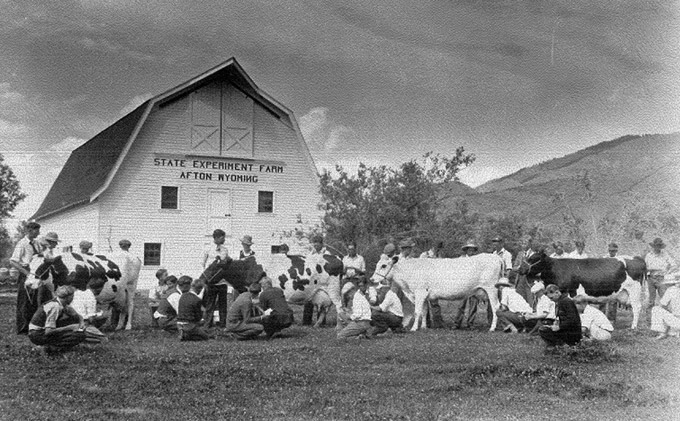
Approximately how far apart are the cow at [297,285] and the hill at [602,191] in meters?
4.52

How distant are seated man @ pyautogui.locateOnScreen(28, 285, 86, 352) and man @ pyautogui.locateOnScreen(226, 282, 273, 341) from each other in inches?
102

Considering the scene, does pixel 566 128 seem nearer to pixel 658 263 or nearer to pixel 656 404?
pixel 658 263

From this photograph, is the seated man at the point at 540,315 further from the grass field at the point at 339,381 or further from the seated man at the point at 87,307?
the seated man at the point at 87,307

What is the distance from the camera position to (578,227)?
1922 cm

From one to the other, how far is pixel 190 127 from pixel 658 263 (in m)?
10.7

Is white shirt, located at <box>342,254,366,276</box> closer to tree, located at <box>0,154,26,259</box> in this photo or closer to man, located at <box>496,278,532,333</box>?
man, located at <box>496,278,532,333</box>

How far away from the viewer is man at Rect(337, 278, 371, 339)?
1073 centimetres

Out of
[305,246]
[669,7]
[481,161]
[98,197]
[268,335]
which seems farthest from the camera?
[98,197]

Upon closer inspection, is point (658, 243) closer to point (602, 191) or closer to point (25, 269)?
point (602, 191)

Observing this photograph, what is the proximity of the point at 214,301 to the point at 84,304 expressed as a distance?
102 inches

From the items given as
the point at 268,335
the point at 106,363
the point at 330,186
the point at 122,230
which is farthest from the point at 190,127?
the point at 106,363

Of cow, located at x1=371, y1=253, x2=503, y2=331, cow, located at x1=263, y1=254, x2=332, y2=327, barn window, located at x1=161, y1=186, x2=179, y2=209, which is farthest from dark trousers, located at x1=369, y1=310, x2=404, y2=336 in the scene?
barn window, located at x1=161, y1=186, x2=179, y2=209

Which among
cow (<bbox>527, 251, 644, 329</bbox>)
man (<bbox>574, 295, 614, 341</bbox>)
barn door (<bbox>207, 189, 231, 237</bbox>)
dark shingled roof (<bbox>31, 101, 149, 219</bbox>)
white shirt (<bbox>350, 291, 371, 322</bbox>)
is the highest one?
dark shingled roof (<bbox>31, 101, 149, 219</bbox>)

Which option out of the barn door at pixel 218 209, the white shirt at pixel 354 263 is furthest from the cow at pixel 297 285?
the barn door at pixel 218 209
